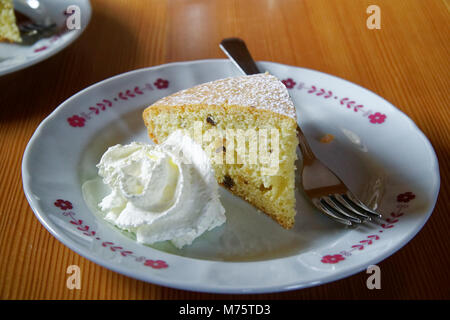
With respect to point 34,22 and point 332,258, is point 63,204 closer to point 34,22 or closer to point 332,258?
point 332,258

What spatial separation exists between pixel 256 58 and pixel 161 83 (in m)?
0.55

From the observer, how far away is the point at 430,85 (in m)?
1.86

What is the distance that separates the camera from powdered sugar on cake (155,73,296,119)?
1339mm

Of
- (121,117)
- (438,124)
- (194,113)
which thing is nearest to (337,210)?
(194,113)

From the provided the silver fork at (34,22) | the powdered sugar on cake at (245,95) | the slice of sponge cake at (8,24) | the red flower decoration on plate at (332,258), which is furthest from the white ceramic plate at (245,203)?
the slice of sponge cake at (8,24)

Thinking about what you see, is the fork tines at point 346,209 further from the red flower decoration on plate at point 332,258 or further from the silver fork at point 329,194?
the red flower decoration on plate at point 332,258

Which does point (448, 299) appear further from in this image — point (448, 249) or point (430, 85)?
point (430, 85)

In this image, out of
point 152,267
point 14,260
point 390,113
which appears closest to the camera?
point 152,267

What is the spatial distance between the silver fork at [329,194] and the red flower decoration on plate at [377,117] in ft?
0.85

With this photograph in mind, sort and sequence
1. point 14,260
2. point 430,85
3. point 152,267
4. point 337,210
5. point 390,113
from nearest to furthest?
point 152,267
point 14,260
point 337,210
point 390,113
point 430,85

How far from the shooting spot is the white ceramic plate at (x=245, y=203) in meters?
1.01

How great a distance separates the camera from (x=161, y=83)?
1.71 metres

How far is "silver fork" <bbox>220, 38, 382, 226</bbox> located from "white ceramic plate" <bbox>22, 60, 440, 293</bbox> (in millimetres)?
30
